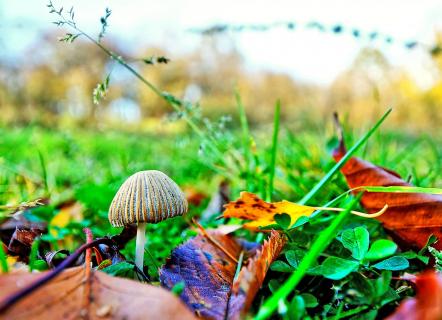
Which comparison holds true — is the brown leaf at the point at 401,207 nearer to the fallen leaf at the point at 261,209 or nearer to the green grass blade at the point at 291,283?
the fallen leaf at the point at 261,209

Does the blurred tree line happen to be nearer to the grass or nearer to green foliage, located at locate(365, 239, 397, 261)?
the grass

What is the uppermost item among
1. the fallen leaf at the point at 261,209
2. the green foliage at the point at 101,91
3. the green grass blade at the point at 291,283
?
the green foliage at the point at 101,91

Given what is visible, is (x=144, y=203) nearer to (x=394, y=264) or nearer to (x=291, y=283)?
(x=291, y=283)

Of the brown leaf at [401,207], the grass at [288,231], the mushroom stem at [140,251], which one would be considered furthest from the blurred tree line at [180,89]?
the mushroom stem at [140,251]

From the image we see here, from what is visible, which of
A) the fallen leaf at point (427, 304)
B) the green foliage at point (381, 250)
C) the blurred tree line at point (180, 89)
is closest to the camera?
the fallen leaf at point (427, 304)

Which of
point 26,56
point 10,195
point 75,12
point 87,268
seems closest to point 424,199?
point 87,268

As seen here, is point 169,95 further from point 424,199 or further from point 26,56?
point 26,56

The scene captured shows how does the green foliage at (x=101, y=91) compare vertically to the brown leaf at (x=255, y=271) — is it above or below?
above
